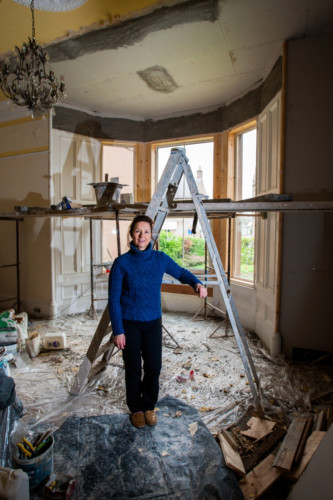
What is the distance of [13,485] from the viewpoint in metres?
1.34

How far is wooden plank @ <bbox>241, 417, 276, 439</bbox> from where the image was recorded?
2.39 metres

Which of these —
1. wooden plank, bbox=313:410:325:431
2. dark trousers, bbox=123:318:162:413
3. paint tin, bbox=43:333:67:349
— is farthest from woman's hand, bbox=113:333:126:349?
paint tin, bbox=43:333:67:349

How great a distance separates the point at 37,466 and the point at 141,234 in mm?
1667

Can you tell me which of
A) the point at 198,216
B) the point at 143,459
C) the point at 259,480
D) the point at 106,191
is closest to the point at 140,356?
the point at 143,459

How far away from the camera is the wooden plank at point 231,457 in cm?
200

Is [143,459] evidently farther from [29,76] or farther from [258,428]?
[29,76]

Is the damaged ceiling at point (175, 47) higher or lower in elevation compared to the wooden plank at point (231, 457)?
higher

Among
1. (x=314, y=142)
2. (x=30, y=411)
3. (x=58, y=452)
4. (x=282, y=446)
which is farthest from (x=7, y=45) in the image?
(x=282, y=446)

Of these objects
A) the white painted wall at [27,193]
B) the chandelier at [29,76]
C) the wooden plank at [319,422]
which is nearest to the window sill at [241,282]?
the wooden plank at [319,422]

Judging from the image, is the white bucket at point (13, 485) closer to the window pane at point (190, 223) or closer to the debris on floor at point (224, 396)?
the debris on floor at point (224, 396)

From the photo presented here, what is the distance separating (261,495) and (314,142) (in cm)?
354

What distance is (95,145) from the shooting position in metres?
5.80

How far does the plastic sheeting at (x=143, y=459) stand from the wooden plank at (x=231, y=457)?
5cm

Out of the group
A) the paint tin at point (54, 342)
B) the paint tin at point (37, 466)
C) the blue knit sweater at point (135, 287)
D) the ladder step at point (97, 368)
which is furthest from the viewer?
the paint tin at point (54, 342)
